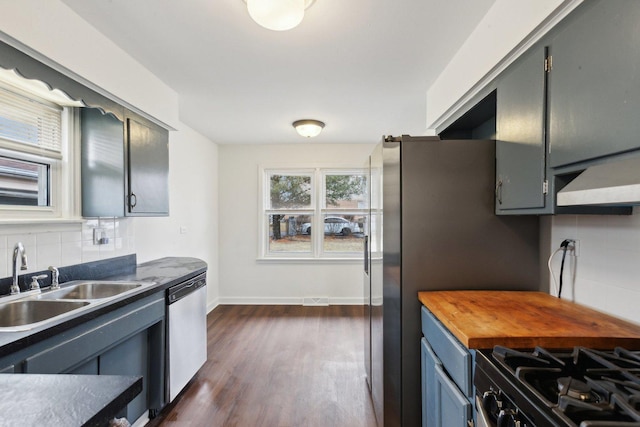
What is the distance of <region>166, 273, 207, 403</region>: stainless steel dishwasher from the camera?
2.11m

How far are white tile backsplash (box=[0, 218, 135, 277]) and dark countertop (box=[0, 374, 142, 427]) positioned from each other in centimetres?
139

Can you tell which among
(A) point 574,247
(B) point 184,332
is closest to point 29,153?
(B) point 184,332

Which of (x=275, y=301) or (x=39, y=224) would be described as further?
(x=275, y=301)

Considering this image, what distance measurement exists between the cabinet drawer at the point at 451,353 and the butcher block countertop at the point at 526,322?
2.1 inches

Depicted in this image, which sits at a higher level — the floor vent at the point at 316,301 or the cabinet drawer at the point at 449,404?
the cabinet drawer at the point at 449,404

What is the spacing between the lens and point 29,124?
1.88 metres

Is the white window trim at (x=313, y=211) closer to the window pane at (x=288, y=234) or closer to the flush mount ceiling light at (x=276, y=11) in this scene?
the window pane at (x=288, y=234)

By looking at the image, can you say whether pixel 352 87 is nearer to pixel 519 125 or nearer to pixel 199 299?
pixel 519 125

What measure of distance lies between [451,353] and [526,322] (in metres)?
0.33

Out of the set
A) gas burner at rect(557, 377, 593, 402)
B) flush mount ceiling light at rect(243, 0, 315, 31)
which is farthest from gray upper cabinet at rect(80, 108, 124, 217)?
gas burner at rect(557, 377, 593, 402)

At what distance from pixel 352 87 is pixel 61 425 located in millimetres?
2612

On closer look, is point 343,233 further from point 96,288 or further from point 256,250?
point 96,288

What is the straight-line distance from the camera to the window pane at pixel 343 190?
4.73 m

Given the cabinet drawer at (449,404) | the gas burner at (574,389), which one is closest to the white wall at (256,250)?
the cabinet drawer at (449,404)
